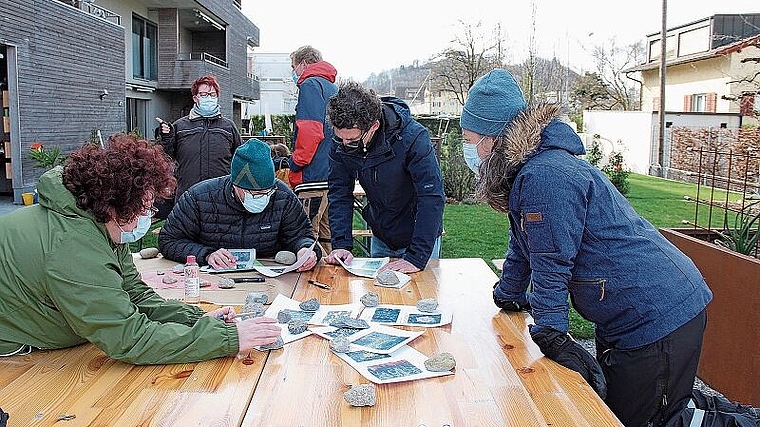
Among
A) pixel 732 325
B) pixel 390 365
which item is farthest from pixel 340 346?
pixel 732 325

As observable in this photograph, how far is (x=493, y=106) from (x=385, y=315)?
0.88m

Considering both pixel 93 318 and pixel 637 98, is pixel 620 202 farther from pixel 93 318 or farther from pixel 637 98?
pixel 637 98

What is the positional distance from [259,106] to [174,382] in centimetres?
3954

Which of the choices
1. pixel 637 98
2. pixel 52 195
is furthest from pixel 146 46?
pixel 637 98

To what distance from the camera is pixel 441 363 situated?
2.14 metres

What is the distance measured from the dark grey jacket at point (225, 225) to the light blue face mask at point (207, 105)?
2.48m

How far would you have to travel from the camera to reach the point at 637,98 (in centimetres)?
3388

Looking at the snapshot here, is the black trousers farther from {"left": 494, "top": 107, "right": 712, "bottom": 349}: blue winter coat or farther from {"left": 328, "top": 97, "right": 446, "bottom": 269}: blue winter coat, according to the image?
{"left": 328, "top": 97, "right": 446, "bottom": 269}: blue winter coat

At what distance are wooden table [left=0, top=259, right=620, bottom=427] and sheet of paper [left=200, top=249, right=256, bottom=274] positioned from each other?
1.10 m

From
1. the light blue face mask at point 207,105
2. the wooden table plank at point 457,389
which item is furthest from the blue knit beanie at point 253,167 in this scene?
the light blue face mask at point 207,105

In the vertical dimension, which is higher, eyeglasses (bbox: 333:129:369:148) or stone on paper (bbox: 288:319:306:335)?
eyeglasses (bbox: 333:129:369:148)

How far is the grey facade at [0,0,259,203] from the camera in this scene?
37.1 feet

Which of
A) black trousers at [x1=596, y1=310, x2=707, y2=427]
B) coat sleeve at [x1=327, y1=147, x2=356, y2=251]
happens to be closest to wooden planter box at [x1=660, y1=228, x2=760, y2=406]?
black trousers at [x1=596, y1=310, x2=707, y2=427]

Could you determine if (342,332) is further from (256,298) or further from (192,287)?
(192,287)
